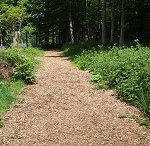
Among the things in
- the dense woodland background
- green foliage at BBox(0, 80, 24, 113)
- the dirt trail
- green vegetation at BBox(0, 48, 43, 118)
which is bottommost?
the dirt trail

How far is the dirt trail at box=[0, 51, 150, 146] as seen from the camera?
690cm

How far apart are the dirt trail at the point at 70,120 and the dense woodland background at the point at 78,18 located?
1508 centimetres

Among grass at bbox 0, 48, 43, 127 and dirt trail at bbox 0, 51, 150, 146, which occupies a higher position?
grass at bbox 0, 48, 43, 127

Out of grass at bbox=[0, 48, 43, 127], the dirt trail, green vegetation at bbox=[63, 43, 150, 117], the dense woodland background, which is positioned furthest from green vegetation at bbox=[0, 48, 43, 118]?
the dense woodland background

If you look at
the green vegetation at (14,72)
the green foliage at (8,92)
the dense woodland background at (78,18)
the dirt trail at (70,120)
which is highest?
the dense woodland background at (78,18)

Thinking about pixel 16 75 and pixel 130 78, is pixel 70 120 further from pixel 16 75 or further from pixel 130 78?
pixel 16 75

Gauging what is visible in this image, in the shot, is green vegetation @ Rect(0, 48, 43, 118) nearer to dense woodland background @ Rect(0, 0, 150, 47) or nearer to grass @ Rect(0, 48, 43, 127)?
grass @ Rect(0, 48, 43, 127)

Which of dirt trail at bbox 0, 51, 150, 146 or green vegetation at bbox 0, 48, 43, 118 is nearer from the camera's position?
dirt trail at bbox 0, 51, 150, 146

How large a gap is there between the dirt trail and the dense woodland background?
594 inches

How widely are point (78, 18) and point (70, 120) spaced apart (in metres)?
33.1

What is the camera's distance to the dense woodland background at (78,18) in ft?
94.3

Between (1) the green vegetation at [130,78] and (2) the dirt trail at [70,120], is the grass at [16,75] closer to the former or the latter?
(2) the dirt trail at [70,120]

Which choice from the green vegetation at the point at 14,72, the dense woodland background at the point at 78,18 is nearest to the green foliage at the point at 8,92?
the green vegetation at the point at 14,72

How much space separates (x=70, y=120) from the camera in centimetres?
812
